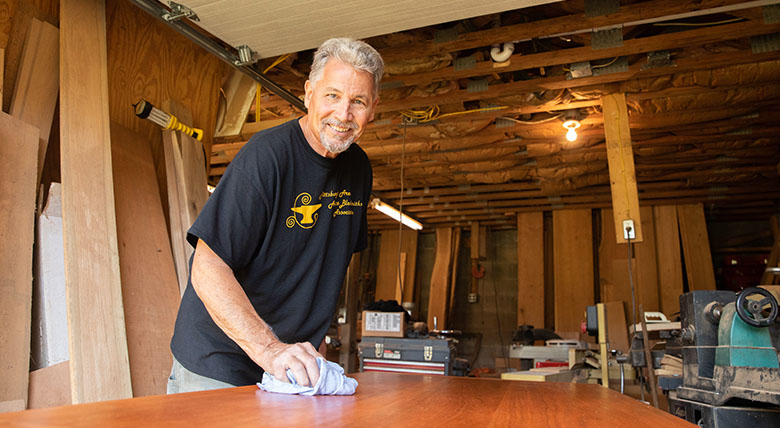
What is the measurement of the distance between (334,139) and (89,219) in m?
1.54

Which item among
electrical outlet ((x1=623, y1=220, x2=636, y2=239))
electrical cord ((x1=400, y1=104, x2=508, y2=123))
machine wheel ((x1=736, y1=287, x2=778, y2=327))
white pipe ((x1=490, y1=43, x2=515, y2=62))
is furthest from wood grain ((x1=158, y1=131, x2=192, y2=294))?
electrical outlet ((x1=623, y1=220, x2=636, y2=239))

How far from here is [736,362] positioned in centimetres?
203

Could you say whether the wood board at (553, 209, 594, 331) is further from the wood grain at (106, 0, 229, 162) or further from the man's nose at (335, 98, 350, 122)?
the man's nose at (335, 98, 350, 122)

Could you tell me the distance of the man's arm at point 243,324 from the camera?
1.24 metres

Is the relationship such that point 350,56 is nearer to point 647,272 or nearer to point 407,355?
point 407,355

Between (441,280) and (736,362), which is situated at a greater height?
(441,280)

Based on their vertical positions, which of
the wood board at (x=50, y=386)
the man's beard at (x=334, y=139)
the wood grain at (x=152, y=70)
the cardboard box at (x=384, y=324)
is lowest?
the wood board at (x=50, y=386)

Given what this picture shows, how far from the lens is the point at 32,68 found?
2.86m

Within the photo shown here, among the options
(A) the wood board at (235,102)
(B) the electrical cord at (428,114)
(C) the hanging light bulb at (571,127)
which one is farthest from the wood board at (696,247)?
(A) the wood board at (235,102)

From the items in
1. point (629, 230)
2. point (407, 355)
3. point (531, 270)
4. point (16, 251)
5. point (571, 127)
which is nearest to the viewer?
point (16, 251)

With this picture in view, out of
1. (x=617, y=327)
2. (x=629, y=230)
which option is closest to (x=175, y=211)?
(x=629, y=230)

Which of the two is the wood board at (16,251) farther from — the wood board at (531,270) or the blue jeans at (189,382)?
the wood board at (531,270)

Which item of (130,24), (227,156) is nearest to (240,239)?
(130,24)

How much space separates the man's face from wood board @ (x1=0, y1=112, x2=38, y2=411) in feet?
5.26
